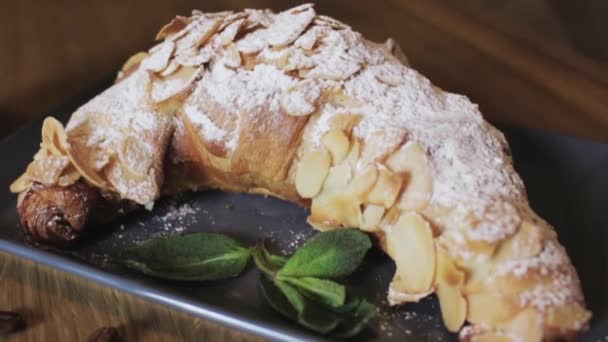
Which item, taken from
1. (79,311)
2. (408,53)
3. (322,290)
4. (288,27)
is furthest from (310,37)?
(408,53)

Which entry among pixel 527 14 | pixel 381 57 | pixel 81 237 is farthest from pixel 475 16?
pixel 81 237

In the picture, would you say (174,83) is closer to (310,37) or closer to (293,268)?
(310,37)

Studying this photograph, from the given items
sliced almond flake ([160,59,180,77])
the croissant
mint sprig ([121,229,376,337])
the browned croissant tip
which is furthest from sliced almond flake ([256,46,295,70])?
the browned croissant tip

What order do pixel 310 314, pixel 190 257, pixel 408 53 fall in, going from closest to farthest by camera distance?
pixel 310 314 < pixel 190 257 < pixel 408 53

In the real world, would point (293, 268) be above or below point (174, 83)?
below

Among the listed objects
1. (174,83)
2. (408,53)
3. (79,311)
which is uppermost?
(174,83)

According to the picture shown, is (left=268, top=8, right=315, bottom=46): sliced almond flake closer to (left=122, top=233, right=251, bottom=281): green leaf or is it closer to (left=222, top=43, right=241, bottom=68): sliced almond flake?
(left=222, top=43, right=241, bottom=68): sliced almond flake

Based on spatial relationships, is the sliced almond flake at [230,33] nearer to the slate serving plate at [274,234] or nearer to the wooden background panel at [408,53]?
the slate serving plate at [274,234]
